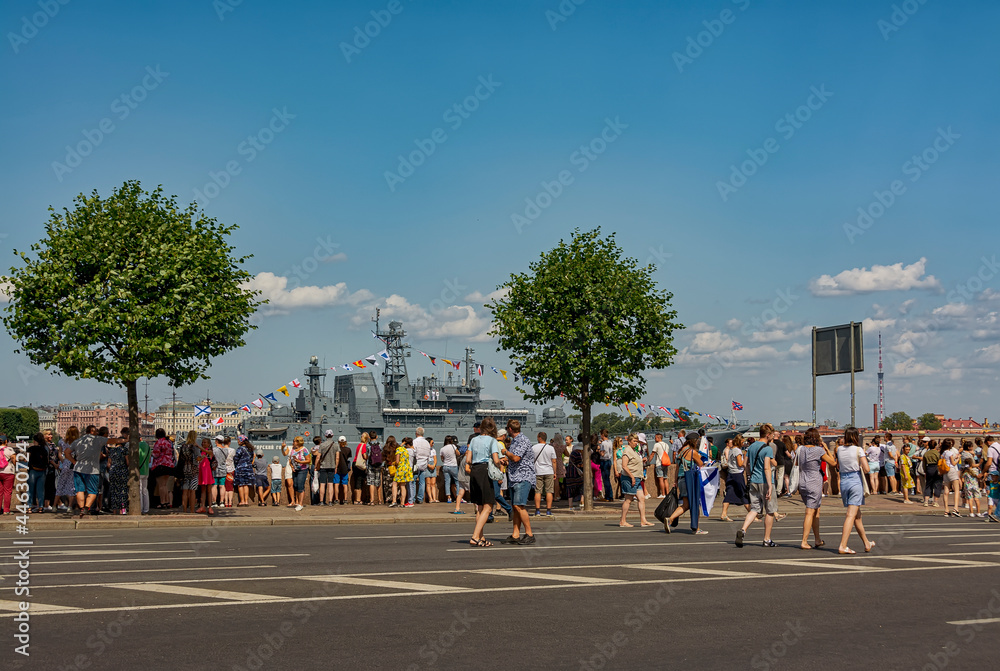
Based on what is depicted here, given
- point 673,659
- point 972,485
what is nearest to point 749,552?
point 673,659

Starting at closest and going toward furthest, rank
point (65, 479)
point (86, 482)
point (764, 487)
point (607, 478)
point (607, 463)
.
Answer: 1. point (764, 487)
2. point (86, 482)
3. point (65, 479)
4. point (607, 463)
5. point (607, 478)

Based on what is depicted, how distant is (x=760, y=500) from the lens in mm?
14680

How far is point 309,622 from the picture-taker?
7.76 meters

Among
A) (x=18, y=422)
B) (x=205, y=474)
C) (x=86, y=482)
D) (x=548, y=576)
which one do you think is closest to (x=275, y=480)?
(x=205, y=474)

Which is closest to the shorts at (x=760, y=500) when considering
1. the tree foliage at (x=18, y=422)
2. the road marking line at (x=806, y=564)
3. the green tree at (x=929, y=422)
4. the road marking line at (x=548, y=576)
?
the road marking line at (x=806, y=564)

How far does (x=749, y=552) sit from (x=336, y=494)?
12670mm

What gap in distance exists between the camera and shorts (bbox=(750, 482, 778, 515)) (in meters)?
14.6

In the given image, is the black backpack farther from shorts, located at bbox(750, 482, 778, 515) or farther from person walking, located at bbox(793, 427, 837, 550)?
person walking, located at bbox(793, 427, 837, 550)

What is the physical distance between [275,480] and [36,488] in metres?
5.16

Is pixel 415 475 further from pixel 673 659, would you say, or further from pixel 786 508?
pixel 673 659

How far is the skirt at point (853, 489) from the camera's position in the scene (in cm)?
1338

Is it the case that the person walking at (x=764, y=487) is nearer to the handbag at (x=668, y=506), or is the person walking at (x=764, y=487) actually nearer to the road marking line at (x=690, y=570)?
the handbag at (x=668, y=506)

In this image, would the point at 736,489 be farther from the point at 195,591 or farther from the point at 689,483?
the point at 195,591

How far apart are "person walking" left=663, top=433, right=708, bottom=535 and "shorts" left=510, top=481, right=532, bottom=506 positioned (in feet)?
9.70
